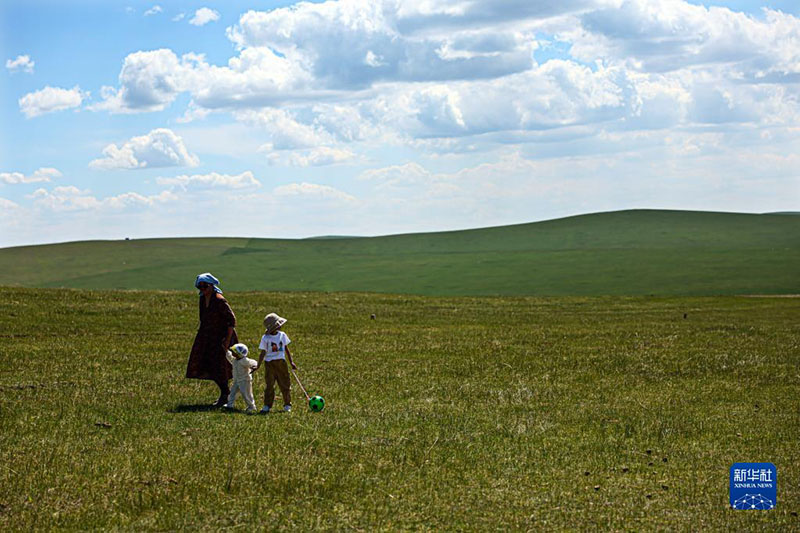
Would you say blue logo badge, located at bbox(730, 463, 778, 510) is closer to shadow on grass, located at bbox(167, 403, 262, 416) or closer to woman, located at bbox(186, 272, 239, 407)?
shadow on grass, located at bbox(167, 403, 262, 416)

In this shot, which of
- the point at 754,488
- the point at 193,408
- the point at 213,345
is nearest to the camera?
the point at 754,488

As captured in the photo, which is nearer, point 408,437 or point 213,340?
point 408,437

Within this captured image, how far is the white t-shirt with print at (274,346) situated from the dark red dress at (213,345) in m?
1.26

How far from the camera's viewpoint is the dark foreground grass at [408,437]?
12.2 m

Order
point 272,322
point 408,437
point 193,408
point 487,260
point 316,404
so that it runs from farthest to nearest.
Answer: point 487,260
point 193,408
point 316,404
point 272,322
point 408,437

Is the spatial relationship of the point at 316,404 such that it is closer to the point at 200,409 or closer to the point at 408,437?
the point at 200,409

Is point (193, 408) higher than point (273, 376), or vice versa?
point (273, 376)

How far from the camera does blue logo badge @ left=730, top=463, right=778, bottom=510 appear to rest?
41.5 feet

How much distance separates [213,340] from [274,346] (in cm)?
191

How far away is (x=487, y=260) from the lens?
436ft

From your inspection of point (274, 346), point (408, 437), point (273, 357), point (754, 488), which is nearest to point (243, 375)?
point (273, 357)

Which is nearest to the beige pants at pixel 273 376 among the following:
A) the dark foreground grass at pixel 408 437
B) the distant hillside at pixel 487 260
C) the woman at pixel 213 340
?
the dark foreground grass at pixel 408 437

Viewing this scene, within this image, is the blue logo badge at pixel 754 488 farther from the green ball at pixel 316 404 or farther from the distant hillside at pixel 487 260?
the distant hillside at pixel 487 260

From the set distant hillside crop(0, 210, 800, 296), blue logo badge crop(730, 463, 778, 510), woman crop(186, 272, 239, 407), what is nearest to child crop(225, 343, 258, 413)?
woman crop(186, 272, 239, 407)
